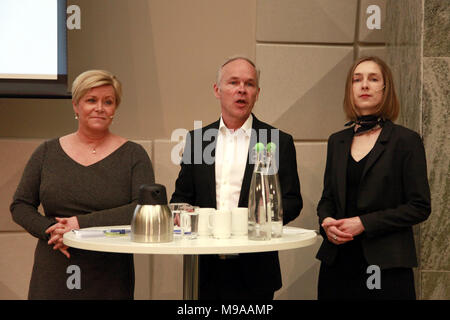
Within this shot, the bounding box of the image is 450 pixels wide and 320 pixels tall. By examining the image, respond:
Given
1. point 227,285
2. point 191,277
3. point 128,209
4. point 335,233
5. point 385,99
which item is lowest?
point 227,285

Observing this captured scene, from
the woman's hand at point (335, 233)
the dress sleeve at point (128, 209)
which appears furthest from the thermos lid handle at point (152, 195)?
the woman's hand at point (335, 233)

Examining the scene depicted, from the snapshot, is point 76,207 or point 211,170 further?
point 211,170

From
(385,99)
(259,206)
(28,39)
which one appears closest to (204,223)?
(259,206)

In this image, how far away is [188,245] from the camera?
70.8 inches

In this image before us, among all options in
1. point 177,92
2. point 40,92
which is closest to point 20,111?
point 40,92

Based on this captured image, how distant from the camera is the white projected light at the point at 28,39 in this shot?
2963 millimetres

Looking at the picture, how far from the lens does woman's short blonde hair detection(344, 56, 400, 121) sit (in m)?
2.46

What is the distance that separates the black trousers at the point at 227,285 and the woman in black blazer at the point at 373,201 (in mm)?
333

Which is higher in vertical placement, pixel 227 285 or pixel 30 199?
pixel 30 199

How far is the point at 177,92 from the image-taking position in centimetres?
338

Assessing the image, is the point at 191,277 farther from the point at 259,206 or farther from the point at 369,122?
the point at 369,122

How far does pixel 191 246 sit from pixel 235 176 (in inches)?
29.7

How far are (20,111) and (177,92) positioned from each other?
3.08ft

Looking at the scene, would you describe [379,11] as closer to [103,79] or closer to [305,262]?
[305,262]
